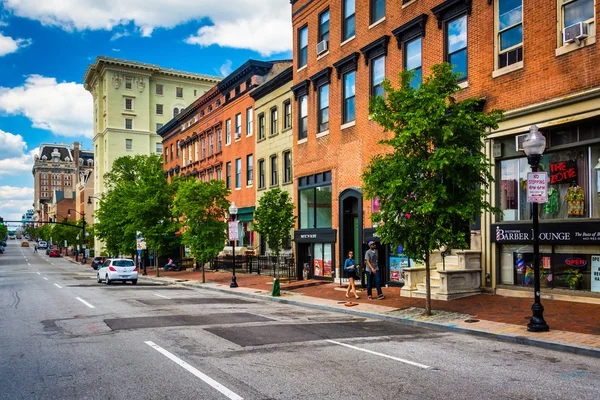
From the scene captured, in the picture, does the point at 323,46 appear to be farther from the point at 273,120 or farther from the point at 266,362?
the point at 266,362

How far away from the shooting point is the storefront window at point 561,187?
14.5m

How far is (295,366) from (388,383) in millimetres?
1627

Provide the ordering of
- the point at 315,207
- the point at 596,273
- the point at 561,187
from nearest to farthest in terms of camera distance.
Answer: the point at 596,273 < the point at 561,187 < the point at 315,207

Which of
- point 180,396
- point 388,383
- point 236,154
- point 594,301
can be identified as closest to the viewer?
point 180,396

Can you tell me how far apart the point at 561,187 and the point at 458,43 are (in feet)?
21.4

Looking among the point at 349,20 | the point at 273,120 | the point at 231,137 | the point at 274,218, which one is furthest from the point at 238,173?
the point at 349,20

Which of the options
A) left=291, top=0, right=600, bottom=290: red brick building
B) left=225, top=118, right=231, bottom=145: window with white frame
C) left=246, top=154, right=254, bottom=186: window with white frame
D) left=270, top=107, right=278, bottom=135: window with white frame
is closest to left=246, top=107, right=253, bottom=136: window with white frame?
left=246, top=154, right=254, bottom=186: window with white frame

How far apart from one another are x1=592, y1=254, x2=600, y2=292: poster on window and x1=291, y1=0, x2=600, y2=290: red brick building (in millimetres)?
204

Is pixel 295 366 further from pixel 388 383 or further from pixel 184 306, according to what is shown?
pixel 184 306

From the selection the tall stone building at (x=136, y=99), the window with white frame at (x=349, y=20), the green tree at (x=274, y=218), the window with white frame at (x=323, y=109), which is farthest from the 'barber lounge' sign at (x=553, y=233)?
the tall stone building at (x=136, y=99)

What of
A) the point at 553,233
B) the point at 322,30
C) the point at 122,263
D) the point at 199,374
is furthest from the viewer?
the point at 122,263

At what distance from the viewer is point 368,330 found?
1234 cm

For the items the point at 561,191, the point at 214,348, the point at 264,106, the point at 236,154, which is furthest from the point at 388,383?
the point at 236,154

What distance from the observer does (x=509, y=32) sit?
1670cm
